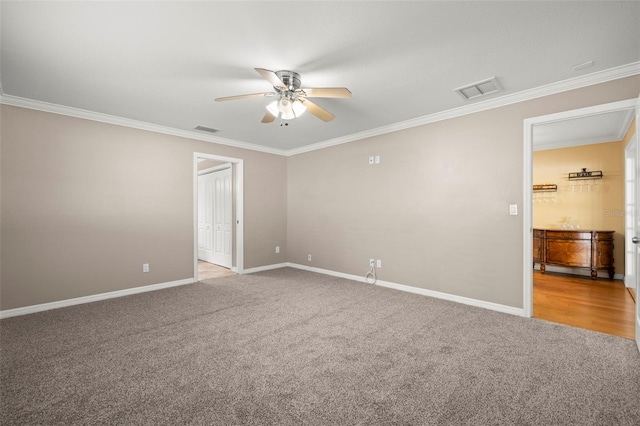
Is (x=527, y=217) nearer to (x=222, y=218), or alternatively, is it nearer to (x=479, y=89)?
(x=479, y=89)

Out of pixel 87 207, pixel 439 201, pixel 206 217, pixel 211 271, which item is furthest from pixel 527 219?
pixel 206 217

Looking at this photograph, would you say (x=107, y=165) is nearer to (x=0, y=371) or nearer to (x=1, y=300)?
(x=1, y=300)

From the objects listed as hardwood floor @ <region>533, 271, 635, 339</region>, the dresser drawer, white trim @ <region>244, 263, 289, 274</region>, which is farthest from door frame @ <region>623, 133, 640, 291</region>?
white trim @ <region>244, 263, 289, 274</region>

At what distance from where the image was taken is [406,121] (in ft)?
14.3

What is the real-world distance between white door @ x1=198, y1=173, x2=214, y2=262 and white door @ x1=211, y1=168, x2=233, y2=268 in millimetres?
215

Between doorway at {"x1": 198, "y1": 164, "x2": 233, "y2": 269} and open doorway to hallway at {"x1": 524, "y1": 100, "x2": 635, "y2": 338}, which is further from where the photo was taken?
doorway at {"x1": 198, "y1": 164, "x2": 233, "y2": 269}

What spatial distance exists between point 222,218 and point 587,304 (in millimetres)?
6391

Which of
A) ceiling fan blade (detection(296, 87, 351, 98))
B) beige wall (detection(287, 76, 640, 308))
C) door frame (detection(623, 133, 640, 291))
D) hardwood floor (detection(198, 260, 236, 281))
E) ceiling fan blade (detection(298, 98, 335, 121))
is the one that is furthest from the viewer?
hardwood floor (detection(198, 260, 236, 281))

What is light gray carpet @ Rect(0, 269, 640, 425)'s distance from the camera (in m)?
1.76

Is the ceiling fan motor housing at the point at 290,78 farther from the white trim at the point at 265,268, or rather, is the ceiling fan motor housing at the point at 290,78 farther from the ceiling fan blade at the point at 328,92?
the white trim at the point at 265,268

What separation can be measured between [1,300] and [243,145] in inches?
155

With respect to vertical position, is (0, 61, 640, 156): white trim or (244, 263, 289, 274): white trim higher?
(0, 61, 640, 156): white trim

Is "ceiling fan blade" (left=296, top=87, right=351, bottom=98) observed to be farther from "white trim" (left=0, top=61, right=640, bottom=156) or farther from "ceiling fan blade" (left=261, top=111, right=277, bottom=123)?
"white trim" (left=0, top=61, right=640, bottom=156)

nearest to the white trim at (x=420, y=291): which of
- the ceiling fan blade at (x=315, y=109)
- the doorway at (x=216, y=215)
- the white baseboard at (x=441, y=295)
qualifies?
the white baseboard at (x=441, y=295)
